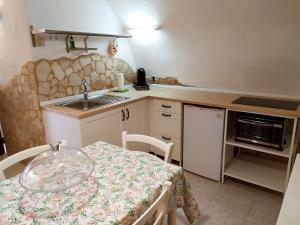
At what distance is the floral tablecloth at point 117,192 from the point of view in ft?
3.18

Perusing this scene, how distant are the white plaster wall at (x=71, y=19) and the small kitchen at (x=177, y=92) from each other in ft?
0.04

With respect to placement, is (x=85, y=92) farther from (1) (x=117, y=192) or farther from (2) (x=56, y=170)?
(1) (x=117, y=192)

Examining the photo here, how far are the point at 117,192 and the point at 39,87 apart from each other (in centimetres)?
170

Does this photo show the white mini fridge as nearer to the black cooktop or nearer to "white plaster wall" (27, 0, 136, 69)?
the black cooktop

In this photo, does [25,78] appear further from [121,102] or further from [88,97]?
[121,102]

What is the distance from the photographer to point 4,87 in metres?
2.90

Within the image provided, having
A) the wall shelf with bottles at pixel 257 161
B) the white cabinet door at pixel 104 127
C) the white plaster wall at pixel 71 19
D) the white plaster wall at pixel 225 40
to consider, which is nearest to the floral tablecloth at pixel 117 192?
the white cabinet door at pixel 104 127

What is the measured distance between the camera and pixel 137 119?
110 inches

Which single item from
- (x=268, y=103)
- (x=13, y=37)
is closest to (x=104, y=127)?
(x=13, y=37)

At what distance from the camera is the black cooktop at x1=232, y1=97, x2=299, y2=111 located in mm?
2174

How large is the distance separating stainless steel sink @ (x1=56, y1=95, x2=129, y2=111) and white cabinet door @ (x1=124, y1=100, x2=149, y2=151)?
16 cm

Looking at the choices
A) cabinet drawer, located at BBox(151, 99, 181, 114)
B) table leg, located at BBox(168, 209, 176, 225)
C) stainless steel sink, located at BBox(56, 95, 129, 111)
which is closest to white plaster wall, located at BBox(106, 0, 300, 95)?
cabinet drawer, located at BBox(151, 99, 181, 114)

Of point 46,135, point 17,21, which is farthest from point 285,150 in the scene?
point 17,21

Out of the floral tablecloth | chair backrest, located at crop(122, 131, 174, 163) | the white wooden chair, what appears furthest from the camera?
chair backrest, located at crop(122, 131, 174, 163)
